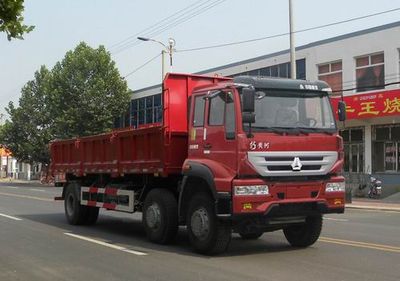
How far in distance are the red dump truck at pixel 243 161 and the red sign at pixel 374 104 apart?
1800cm

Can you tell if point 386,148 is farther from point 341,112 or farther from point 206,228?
point 206,228

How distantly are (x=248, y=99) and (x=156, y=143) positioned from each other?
3100 millimetres

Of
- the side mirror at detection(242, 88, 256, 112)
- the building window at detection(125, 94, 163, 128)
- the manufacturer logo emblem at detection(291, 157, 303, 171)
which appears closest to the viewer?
the side mirror at detection(242, 88, 256, 112)

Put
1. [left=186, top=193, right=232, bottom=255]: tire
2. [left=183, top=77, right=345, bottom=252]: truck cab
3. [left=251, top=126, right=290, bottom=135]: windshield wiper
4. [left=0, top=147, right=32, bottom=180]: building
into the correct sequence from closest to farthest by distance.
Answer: [left=183, top=77, right=345, bottom=252]: truck cab < [left=251, top=126, right=290, bottom=135]: windshield wiper < [left=186, top=193, right=232, bottom=255]: tire < [left=0, top=147, right=32, bottom=180]: building

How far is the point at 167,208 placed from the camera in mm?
11383

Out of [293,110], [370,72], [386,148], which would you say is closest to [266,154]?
[293,110]

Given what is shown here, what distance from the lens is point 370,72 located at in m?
31.8

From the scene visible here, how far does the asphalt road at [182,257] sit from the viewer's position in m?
8.54

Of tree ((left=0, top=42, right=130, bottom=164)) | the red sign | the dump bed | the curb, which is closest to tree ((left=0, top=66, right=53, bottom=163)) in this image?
tree ((left=0, top=42, right=130, bottom=164))

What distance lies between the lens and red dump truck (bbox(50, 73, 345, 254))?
959cm

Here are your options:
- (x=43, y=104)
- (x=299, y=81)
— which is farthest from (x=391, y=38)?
(x=43, y=104)

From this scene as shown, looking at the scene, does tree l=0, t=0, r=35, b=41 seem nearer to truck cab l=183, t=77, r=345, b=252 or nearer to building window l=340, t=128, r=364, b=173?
truck cab l=183, t=77, r=345, b=252

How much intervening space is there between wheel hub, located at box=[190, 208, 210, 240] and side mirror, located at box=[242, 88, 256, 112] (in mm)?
2036

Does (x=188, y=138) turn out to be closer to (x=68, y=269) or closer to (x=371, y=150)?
(x=68, y=269)
